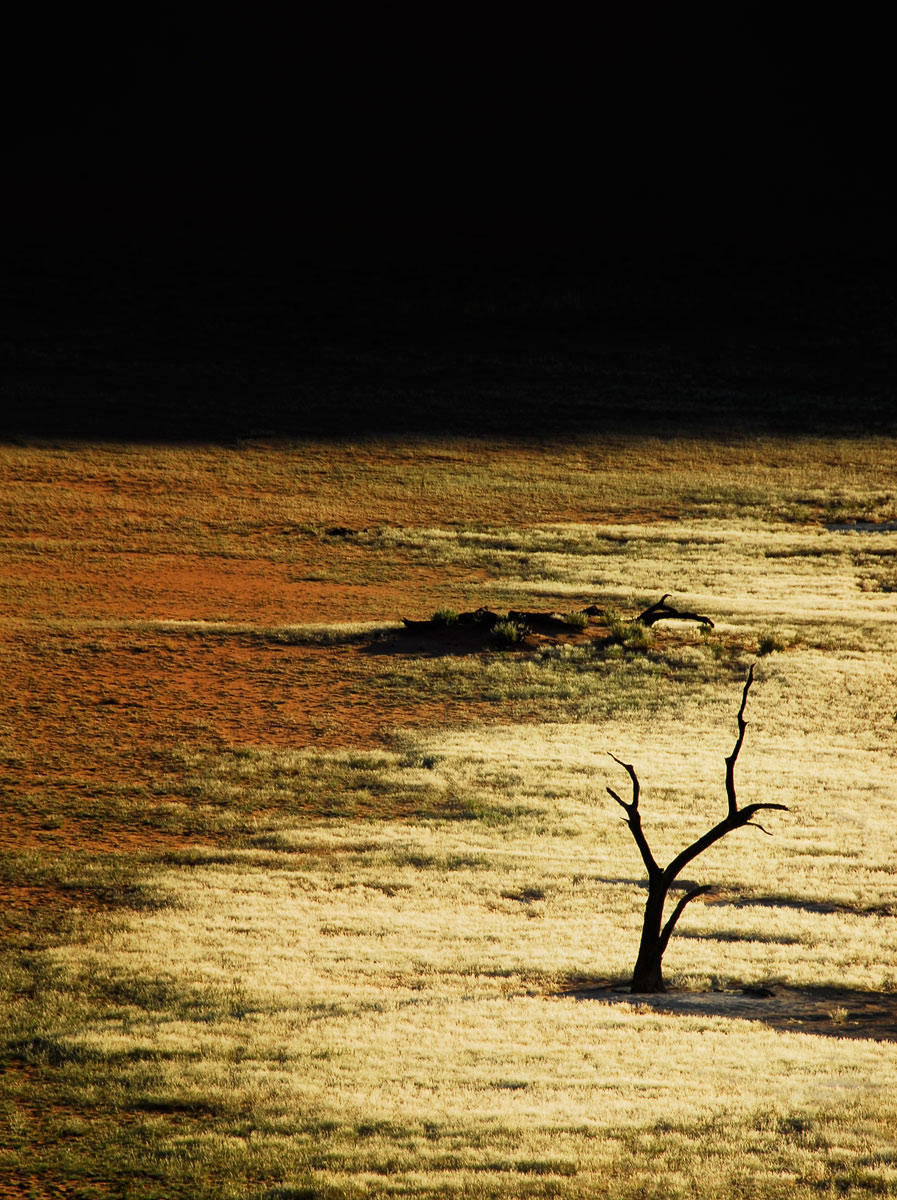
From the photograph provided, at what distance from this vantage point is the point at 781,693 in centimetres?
1867

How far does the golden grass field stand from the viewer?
734 cm

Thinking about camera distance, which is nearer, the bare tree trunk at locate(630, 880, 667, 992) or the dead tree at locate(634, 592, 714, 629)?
the bare tree trunk at locate(630, 880, 667, 992)

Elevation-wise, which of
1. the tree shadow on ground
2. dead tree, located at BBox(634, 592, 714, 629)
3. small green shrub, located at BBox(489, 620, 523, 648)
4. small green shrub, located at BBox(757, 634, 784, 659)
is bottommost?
the tree shadow on ground

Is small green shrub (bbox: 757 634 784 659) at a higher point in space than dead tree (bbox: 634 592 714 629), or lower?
lower

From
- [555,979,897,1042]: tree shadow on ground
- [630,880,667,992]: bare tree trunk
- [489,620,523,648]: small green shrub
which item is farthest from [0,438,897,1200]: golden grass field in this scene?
[489,620,523,648]: small green shrub

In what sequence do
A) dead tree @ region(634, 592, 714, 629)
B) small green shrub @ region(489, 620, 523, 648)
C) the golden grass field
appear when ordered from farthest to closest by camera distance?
dead tree @ region(634, 592, 714, 629) → small green shrub @ region(489, 620, 523, 648) → the golden grass field

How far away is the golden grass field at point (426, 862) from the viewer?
7344 mm

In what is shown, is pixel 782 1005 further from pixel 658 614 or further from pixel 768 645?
pixel 658 614

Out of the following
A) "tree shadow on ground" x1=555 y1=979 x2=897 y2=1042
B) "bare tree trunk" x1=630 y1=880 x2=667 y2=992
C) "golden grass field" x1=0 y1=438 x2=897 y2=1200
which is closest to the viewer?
"golden grass field" x1=0 y1=438 x2=897 y2=1200

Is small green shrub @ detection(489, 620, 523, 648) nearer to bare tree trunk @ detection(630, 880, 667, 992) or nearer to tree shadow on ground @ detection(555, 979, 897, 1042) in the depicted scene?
tree shadow on ground @ detection(555, 979, 897, 1042)

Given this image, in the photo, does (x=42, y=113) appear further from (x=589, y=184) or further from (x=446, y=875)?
(x=446, y=875)

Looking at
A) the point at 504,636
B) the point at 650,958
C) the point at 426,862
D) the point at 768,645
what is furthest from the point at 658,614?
the point at 650,958

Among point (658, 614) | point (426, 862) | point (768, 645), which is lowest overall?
point (426, 862)

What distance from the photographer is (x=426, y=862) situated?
12.7 metres
